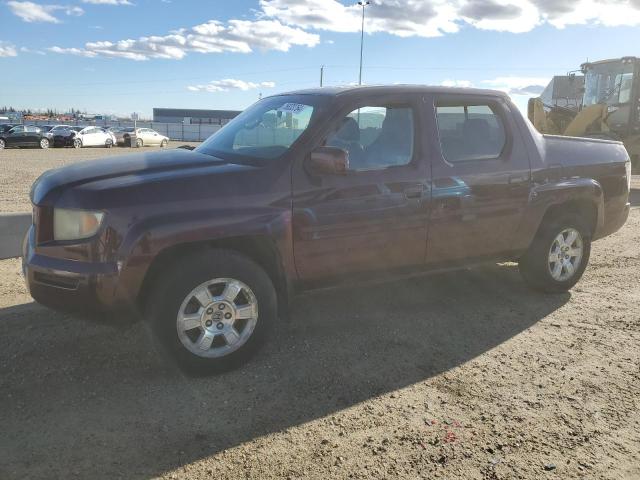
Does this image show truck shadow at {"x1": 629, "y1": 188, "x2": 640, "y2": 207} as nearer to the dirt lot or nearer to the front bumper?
the dirt lot

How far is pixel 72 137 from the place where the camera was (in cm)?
3316

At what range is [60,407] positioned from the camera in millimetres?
3107

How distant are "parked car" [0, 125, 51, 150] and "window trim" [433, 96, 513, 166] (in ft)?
103

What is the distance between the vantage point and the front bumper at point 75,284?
3.14 meters

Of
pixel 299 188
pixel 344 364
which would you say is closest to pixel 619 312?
pixel 344 364

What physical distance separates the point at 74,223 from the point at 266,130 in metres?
1.59

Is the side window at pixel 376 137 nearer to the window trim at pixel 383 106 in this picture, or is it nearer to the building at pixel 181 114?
the window trim at pixel 383 106

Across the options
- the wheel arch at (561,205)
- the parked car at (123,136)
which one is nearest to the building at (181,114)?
the parked car at (123,136)

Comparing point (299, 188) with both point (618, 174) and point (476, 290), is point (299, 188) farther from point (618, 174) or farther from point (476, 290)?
point (618, 174)

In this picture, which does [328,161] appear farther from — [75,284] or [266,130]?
[75,284]

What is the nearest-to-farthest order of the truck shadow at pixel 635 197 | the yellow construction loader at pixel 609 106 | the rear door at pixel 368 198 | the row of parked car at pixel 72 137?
the rear door at pixel 368 198
the truck shadow at pixel 635 197
the yellow construction loader at pixel 609 106
the row of parked car at pixel 72 137

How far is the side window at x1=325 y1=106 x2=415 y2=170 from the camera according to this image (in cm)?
393

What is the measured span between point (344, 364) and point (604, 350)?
199 centimetres

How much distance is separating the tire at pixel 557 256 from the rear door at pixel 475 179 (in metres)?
0.42
